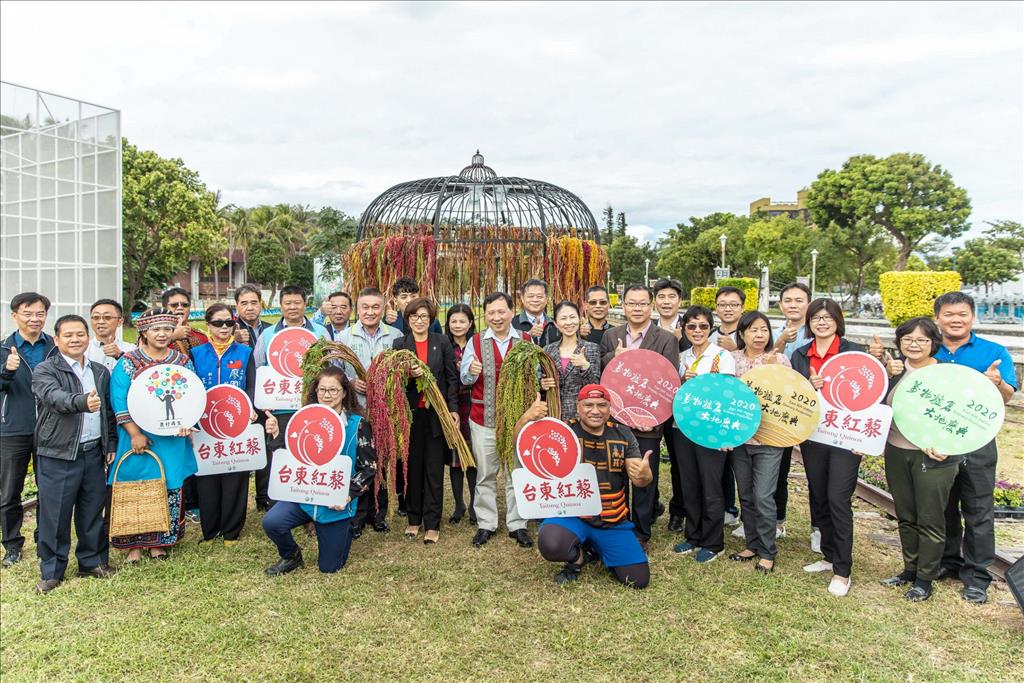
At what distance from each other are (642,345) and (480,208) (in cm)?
283

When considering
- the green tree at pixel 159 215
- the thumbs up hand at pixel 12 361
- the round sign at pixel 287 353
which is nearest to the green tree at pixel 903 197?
the green tree at pixel 159 215

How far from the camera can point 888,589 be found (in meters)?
3.68

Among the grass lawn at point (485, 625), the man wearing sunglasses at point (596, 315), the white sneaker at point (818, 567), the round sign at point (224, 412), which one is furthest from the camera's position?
the man wearing sunglasses at point (596, 315)

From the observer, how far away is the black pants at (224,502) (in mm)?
4391

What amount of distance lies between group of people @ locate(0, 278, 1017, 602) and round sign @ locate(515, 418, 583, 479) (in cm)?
12

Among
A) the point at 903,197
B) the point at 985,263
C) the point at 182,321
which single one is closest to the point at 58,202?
the point at 182,321

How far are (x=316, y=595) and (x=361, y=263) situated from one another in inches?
128

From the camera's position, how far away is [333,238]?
77.9 ft

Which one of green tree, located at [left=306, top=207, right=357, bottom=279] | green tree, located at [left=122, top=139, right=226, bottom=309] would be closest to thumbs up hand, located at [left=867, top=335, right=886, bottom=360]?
green tree, located at [left=306, top=207, right=357, bottom=279]

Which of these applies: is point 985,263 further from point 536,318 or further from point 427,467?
point 427,467

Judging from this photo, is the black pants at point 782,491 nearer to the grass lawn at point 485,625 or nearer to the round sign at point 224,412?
the grass lawn at point 485,625

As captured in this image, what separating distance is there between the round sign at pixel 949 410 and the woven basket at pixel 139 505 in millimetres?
4554

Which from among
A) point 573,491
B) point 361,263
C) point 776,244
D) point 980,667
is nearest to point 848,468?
point 980,667

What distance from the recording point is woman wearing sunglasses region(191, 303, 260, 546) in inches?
173
